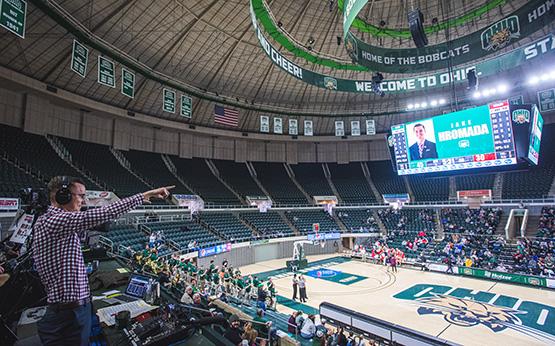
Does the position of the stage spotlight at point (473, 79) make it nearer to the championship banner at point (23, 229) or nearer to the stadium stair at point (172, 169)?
the championship banner at point (23, 229)

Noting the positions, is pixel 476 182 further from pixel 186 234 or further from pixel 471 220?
pixel 186 234

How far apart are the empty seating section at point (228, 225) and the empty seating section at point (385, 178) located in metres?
21.0

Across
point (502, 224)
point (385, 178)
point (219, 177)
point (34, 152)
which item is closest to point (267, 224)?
point (219, 177)

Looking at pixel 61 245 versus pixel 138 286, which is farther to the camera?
pixel 138 286

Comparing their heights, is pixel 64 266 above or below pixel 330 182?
below

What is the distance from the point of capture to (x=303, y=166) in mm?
43719

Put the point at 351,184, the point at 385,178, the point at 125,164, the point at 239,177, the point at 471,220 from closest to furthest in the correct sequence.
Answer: the point at 125,164
the point at 471,220
the point at 239,177
the point at 385,178
the point at 351,184

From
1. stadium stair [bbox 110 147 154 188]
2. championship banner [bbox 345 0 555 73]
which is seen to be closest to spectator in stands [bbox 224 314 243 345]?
championship banner [bbox 345 0 555 73]

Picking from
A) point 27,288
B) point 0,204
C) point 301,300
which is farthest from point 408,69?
point 0,204

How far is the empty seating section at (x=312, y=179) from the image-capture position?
40406 mm

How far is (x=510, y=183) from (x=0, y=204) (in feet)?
142

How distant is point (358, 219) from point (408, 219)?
5.92 metres

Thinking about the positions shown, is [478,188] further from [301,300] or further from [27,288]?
[27,288]

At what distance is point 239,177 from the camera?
37969mm
